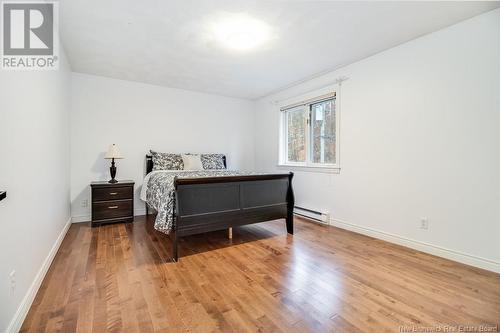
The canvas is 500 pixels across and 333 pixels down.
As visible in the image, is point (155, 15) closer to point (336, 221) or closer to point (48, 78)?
point (48, 78)

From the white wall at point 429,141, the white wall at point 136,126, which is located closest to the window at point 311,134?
the white wall at point 429,141

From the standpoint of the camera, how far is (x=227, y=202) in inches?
109

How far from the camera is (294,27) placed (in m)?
2.43

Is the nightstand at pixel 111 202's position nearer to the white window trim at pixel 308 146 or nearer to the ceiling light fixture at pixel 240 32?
the ceiling light fixture at pixel 240 32

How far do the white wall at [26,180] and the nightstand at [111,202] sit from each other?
965 mm

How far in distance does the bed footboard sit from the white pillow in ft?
5.29

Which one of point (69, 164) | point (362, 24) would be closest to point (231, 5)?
point (362, 24)

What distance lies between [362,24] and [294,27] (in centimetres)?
68

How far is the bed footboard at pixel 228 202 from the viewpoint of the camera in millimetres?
2479

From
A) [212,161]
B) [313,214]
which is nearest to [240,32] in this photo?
[212,161]

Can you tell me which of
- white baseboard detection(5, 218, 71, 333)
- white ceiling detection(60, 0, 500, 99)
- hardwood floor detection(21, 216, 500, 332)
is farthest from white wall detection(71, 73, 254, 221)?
white baseboard detection(5, 218, 71, 333)

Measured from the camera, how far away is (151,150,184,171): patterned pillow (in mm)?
4066

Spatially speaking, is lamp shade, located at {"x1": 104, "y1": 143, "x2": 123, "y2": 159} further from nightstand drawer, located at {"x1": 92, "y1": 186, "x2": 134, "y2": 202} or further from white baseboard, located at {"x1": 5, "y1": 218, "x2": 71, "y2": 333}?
white baseboard, located at {"x1": 5, "y1": 218, "x2": 71, "y2": 333}

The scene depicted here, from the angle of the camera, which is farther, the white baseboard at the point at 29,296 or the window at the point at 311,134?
the window at the point at 311,134
